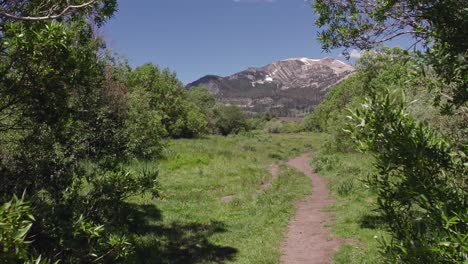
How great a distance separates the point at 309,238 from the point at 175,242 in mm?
4718

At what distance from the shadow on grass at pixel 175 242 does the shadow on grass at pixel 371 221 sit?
17.1 feet

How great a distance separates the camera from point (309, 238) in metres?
13.4

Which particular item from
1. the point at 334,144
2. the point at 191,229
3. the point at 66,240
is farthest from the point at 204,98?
the point at 66,240

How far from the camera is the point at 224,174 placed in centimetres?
2684

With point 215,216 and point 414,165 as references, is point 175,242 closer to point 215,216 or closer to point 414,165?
point 215,216

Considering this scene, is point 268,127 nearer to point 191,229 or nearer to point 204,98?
point 204,98

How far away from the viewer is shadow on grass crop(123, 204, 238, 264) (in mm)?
11430

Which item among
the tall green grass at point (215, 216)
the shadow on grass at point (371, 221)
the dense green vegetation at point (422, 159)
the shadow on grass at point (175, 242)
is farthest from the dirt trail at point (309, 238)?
the dense green vegetation at point (422, 159)


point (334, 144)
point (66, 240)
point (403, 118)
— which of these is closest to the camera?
point (403, 118)

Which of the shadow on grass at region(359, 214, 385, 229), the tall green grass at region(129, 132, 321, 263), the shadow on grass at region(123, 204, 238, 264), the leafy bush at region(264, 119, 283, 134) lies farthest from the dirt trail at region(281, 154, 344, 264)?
the leafy bush at region(264, 119, 283, 134)

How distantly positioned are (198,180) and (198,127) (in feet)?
144

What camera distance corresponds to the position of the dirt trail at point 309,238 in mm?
11484

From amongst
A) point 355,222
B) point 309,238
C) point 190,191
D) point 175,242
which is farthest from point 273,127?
point 175,242

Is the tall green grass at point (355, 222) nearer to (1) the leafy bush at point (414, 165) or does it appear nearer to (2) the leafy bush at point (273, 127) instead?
(1) the leafy bush at point (414, 165)
